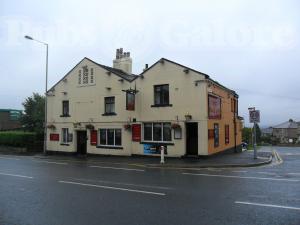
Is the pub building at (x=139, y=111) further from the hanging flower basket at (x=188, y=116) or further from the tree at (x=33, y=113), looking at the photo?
the tree at (x=33, y=113)

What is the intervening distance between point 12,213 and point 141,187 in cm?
463

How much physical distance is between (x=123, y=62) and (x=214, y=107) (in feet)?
33.6

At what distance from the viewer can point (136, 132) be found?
25.7 metres

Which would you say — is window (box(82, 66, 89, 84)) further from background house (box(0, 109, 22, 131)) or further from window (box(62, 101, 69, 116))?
background house (box(0, 109, 22, 131))

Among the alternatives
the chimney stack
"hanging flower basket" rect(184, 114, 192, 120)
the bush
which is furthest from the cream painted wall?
the bush

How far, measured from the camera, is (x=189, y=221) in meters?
7.30

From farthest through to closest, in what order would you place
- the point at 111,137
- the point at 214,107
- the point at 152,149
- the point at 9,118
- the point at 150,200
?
the point at 9,118 → the point at 111,137 → the point at 152,149 → the point at 214,107 → the point at 150,200

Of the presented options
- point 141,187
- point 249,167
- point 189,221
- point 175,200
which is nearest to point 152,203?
point 175,200

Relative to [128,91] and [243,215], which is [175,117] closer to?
[128,91]

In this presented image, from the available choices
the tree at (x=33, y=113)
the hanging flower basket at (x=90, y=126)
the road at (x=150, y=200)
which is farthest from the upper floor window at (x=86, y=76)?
the tree at (x=33, y=113)

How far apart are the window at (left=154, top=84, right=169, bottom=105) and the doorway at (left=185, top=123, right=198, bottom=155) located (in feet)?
7.61

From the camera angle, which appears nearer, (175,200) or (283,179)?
(175,200)

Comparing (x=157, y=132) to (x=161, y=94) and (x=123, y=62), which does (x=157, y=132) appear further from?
(x=123, y=62)

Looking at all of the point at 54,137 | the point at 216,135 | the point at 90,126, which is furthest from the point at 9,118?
the point at 216,135
